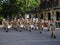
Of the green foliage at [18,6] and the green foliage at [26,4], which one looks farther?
the green foliage at [18,6]

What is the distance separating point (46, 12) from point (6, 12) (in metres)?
10.2

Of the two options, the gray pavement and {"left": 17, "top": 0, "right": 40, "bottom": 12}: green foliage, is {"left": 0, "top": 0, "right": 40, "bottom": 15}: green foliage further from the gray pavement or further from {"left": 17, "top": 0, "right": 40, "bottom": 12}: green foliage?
the gray pavement

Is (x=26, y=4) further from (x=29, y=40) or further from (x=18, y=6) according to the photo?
(x=29, y=40)

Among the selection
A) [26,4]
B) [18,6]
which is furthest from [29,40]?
[18,6]

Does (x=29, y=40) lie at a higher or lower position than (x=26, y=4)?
lower

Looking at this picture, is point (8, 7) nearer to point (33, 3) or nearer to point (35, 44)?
point (33, 3)

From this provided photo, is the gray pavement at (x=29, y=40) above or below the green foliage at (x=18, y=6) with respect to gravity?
below

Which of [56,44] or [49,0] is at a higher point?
[49,0]

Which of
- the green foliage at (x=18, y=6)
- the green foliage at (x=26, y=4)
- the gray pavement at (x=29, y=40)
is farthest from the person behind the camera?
the green foliage at (x=18, y=6)

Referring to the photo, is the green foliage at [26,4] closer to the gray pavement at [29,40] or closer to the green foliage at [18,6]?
the green foliage at [18,6]

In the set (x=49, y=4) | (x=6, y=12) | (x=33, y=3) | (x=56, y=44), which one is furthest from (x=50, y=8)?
(x=56, y=44)

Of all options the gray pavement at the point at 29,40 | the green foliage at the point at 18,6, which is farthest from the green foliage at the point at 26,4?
the gray pavement at the point at 29,40

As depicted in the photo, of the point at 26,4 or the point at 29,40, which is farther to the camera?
the point at 26,4

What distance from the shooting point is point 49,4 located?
65375 mm
